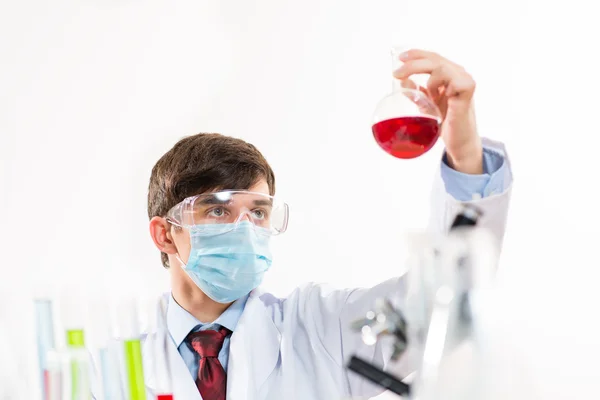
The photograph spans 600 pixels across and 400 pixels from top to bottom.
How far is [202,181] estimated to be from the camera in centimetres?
216

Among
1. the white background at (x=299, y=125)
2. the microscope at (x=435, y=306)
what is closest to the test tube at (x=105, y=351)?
the microscope at (x=435, y=306)

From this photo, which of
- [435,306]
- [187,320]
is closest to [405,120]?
[435,306]

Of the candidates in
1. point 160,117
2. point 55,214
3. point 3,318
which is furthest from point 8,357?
point 160,117

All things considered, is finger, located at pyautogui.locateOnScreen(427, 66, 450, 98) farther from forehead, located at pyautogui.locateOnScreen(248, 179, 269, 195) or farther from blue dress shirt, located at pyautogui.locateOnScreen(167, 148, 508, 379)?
forehead, located at pyautogui.locateOnScreen(248, 179, 269, 195)

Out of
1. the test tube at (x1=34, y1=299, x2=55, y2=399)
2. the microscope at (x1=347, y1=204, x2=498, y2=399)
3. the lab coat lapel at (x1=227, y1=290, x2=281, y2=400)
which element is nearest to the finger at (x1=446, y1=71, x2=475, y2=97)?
the microscope at (x1=347, y1=204, x2=498, y2=399)

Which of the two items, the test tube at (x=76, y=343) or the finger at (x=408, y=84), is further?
the finger at (x=408, y=84)

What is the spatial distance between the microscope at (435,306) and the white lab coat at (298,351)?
0.89 meters

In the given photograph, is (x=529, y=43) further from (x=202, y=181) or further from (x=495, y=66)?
(x=202, y=181)

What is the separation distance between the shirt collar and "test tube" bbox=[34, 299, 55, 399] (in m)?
0.88

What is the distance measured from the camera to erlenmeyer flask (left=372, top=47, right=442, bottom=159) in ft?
4.52

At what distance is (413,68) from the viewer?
1383 millimetres

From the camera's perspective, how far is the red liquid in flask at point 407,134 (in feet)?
4.55

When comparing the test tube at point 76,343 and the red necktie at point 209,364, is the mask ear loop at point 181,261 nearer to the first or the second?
the red necktie at point 209,364

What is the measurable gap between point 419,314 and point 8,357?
0.67 metres
